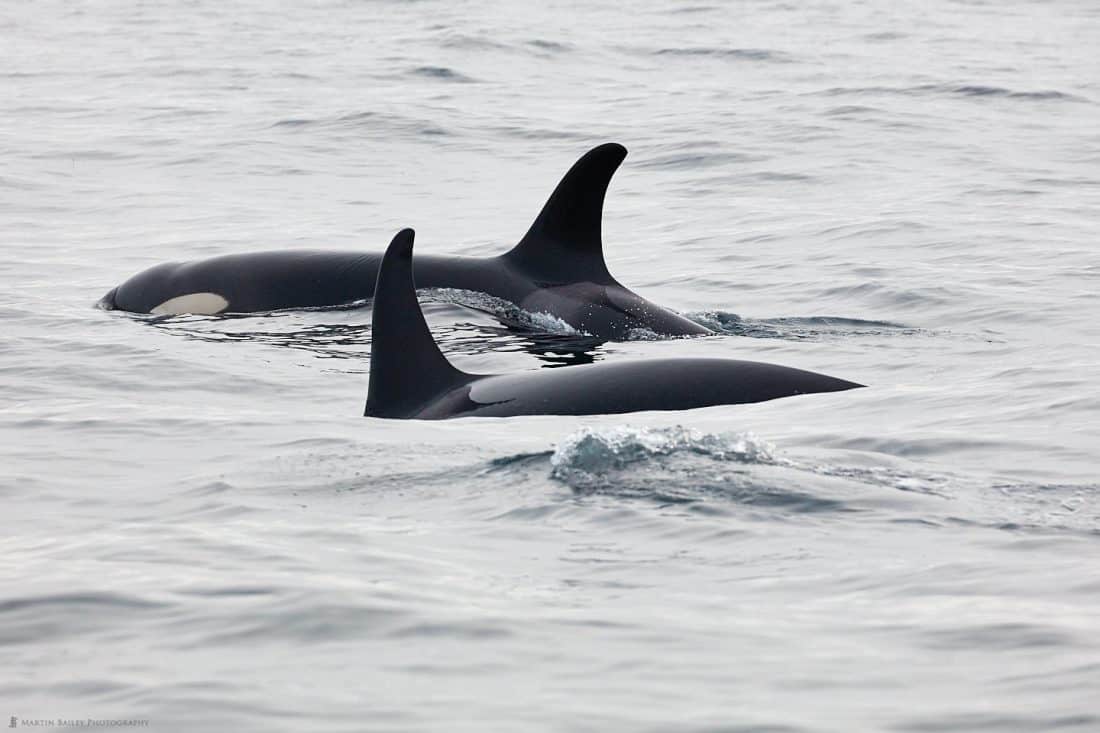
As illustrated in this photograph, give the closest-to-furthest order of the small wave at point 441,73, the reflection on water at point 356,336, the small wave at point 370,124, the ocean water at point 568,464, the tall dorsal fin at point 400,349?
1. the ocean water at point 568,464
2. the tall dorsal fin at point 400,349
3. the reflection on water at point 356,336
4. the small wave at point 370,124
5. the small wave at point 441,73

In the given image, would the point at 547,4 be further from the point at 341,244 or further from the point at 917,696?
the point at 917,696

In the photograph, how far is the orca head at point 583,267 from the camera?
11.3 metres

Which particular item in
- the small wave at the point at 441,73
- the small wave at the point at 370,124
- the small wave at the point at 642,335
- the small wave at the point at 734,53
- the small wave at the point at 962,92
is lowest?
the small wave at the point at 642,335

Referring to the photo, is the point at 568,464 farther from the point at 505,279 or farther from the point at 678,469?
the point at 505,279

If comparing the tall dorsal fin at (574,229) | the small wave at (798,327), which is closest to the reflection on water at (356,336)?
the tall dorsal fin at (574,229)

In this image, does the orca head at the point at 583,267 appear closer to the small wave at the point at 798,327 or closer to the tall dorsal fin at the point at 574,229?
the tall dorsal fin at the point at 574,229

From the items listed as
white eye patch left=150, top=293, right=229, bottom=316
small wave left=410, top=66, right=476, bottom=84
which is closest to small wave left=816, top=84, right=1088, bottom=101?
small wave left=410, top=66, right=476, bottom=84

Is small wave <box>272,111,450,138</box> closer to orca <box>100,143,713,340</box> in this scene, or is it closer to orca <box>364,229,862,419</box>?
orca <box>100,143,713,340</box>

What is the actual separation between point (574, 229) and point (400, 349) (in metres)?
3.50

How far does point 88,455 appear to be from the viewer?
7.87 metres

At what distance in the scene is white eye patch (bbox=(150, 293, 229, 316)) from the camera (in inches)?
490

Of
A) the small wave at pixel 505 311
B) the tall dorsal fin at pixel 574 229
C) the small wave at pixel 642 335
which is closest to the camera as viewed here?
the small wave at pixel 642 335

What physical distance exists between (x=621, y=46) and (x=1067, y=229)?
1934cm

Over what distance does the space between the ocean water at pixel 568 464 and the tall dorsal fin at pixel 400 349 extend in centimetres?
21
